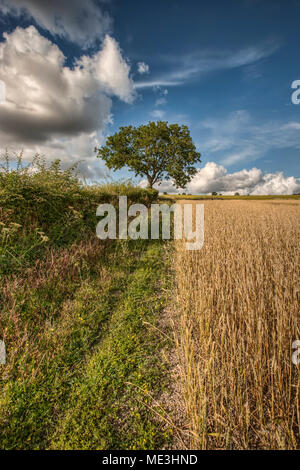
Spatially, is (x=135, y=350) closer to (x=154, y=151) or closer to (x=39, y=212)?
(x=39, y=212)

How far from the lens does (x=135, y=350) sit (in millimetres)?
2811

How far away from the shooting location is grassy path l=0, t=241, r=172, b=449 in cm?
186

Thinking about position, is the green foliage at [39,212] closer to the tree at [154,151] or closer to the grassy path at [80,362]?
the grassy path at [80,362]

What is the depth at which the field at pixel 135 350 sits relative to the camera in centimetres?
180

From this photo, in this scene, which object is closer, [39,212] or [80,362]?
[80,362]

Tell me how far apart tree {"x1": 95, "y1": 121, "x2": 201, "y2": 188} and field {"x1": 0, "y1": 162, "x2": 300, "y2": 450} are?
99.9 ft

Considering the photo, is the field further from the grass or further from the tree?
the tree

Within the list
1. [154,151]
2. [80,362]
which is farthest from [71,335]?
[154,151]

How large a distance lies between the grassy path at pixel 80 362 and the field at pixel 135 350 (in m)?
0.01

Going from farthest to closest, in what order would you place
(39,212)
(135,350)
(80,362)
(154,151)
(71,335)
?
(154,151) → (39,212) → (71,335) → (135,350) → (80,362)

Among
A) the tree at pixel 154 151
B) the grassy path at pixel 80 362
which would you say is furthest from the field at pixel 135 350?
the tree at pixel 154 151

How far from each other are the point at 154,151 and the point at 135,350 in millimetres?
34112

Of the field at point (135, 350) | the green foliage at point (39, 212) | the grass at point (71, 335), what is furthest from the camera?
the green foliage at point (39, 212)
